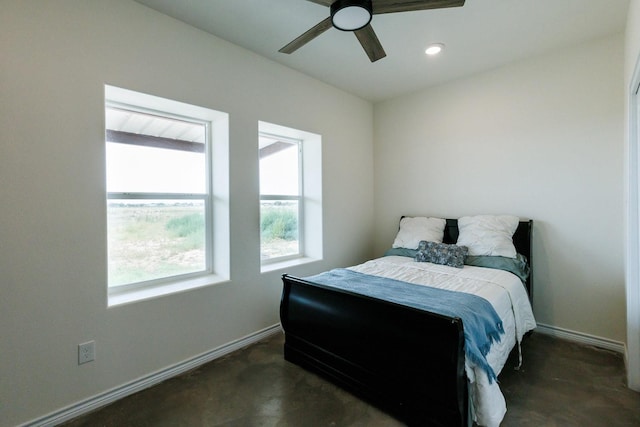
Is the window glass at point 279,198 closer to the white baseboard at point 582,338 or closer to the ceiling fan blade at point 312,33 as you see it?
the ceiling fan blade at point 312,33

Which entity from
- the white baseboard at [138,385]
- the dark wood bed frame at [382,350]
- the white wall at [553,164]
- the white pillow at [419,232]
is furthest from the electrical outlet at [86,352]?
the white wall at [553,164]

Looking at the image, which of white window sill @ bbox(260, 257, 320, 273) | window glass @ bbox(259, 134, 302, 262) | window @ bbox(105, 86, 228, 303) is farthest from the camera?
window glass @ bbox(259, 134, 302, 262)

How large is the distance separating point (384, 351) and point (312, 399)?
2.03ft

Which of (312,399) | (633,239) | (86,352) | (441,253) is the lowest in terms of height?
(312,399)

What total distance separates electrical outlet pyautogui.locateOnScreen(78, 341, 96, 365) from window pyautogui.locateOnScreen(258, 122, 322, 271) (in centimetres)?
158

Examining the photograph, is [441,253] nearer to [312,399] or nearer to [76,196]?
[312,399]

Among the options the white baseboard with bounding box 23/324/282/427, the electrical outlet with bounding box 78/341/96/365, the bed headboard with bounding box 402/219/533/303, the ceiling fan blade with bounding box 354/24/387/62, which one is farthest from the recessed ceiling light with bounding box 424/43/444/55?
the electrical outlet with bounding box 78/341/96/365

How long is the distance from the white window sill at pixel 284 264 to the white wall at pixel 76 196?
410 millimetres

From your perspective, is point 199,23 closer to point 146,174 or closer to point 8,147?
point 146,174

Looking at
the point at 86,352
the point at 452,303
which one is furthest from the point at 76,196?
the point at 452,303

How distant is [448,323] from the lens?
1.54 metres

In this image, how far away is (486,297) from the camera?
6.74ft

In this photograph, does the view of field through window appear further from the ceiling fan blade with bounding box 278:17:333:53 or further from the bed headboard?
the bed headboard

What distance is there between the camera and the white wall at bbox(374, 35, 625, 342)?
8.58 feet
